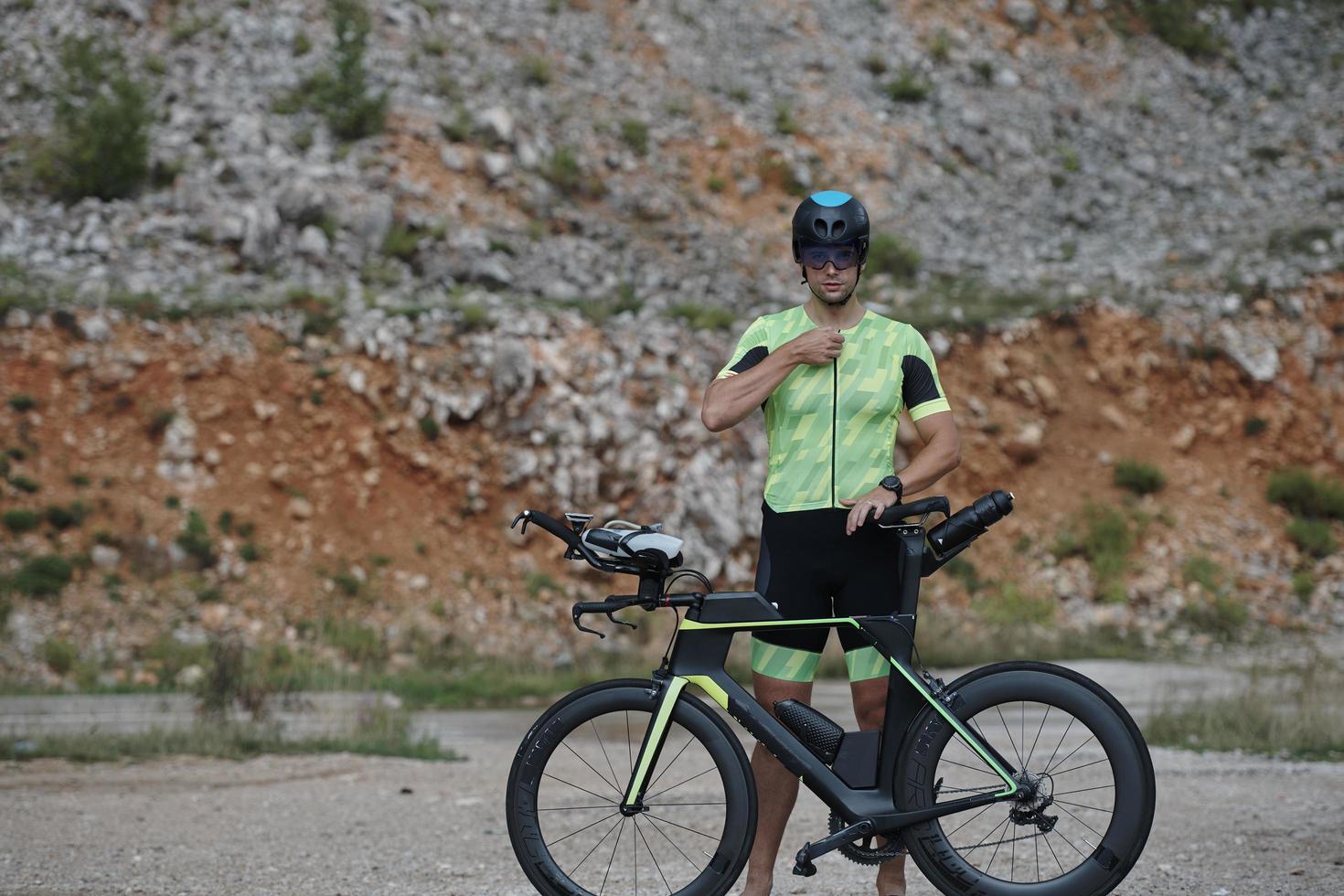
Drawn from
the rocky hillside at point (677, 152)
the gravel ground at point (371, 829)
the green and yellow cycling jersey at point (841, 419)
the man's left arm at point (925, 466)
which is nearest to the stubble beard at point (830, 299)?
the green and yellow cycling jersey at point (841, 419)

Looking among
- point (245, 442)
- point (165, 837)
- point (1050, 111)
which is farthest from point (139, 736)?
point (1050, 111)

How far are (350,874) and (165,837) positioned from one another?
1.44 m

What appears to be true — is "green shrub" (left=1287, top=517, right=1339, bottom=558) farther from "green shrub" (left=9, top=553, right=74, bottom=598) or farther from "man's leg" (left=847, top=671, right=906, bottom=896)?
"man's leg" (left=847, top=671, right=906, bottom=896)

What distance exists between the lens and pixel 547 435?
1856 cm

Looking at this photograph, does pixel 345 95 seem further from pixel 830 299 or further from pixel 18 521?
pixel 830 299

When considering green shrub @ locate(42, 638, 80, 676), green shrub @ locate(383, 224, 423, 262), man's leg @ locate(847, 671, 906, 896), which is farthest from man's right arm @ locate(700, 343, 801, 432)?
green shrub @ locate(383, 224, 423, 262)

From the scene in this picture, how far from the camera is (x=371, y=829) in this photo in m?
6.72

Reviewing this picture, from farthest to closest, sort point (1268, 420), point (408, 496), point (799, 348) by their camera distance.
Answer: point (1268, 420) < point (408, 496) < point (799, 348)

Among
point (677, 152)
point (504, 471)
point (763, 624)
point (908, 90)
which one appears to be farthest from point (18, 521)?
point (908, 90)

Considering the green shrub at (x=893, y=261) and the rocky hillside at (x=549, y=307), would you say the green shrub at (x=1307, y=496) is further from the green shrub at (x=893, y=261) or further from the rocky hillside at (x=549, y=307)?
the green shrub at (x=893, y=261)

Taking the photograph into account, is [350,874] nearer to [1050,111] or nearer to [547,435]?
[547,435]

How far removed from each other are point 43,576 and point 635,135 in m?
13.7

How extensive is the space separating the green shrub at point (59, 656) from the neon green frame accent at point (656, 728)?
42.3 ft

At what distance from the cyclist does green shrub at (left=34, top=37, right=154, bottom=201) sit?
62.0ft
